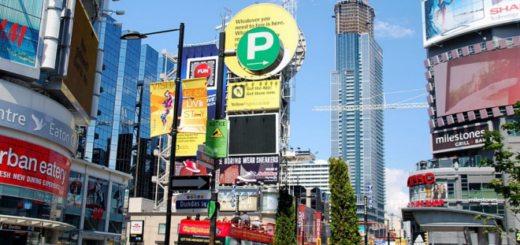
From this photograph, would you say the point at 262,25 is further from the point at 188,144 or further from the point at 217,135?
the point at 217,135

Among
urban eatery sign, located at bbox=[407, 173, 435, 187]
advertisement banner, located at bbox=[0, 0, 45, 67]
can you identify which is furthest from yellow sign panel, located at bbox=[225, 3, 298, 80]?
advertisement banner, located at bbox=[0, 0, 45, 67]

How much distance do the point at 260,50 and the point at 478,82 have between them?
25.5m

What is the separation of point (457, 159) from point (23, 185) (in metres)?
49.5

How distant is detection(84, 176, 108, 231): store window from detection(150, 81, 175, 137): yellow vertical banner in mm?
30139

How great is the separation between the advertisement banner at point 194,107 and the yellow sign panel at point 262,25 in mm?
47659

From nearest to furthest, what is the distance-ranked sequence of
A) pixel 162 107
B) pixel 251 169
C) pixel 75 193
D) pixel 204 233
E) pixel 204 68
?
pixel 162 107 → pixel 204 233 → pixel 75 193 → pixel 251 169 → pixel 204 68

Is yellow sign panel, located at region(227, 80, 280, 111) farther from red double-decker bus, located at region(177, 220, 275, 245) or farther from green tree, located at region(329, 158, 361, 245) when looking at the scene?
red double-decker bus, located at region(177, 220, 275, 245)

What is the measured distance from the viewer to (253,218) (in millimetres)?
66438

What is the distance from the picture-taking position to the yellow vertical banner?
18.6 meters

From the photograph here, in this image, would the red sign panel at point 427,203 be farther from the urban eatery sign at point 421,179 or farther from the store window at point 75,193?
the store window at point 75,193

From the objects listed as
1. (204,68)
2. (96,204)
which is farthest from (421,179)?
(96,204)

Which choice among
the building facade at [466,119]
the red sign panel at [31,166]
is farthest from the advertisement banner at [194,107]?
the building facade at [466,119]

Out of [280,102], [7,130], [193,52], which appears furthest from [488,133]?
[193,52]

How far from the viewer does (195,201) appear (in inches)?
667
